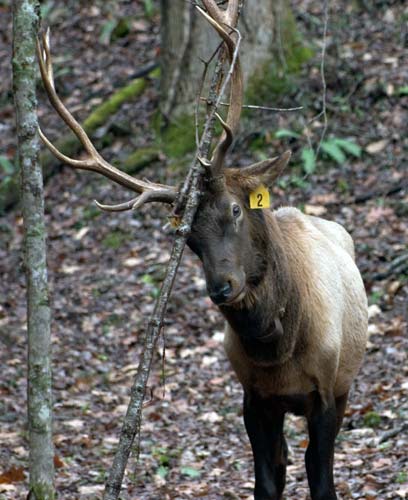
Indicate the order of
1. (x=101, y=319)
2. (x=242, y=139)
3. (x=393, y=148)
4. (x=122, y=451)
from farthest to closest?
1. (x=242, y=139)
2. (x=393, y=148)
3. (x=101, y=319)
4. (x=122, y=451)

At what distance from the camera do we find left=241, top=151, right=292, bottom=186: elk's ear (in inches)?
214

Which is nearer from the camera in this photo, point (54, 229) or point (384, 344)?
point (384, 344)

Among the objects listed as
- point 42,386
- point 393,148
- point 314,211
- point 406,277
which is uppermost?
point 393,148

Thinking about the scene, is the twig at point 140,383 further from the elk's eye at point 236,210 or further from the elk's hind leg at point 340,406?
the elk's hind leg at point 340,406

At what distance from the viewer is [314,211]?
36.2 ft

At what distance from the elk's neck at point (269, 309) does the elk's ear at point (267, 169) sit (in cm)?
29

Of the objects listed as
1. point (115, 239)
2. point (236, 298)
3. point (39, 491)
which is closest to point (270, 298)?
point (236, 298)

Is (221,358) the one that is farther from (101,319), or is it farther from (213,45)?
(213,45)

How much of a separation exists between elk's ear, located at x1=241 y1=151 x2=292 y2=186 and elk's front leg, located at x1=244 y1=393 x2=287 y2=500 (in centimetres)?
140

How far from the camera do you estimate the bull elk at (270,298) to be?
5.12 meters

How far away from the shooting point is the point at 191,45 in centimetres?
1281

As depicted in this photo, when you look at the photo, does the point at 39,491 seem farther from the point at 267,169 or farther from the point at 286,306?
the point at 267,169

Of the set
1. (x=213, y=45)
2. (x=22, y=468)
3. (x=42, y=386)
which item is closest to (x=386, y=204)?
(x=213, y=45)

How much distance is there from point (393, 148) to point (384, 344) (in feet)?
12.3
